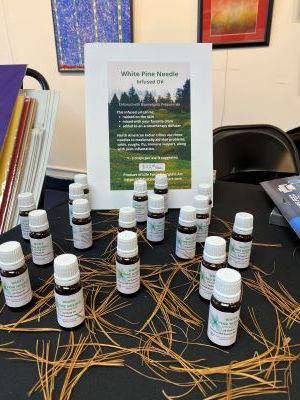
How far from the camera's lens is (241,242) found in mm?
575

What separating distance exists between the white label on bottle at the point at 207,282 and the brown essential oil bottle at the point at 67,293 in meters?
0.20

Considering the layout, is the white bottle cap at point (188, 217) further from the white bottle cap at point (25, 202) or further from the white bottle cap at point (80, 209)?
A: the white bottle cap at point (25, 202)

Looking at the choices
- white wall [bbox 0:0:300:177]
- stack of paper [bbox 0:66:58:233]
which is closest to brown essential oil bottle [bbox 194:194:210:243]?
stack of paper [bbox 0:66:58:233]

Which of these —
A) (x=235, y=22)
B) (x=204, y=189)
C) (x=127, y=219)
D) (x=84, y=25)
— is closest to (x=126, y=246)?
(x=127, y=219)

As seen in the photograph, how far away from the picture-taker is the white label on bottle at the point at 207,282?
491 mm

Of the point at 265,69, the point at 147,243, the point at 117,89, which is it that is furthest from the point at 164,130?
the point at 265,69

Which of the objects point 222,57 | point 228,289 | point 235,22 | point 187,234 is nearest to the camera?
point 228,289

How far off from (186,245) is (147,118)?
1.27ft

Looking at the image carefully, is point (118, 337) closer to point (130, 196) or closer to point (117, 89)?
point (130, 196)

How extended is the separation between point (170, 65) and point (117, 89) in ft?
0.51

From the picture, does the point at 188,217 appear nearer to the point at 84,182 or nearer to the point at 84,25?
the point at 84,182

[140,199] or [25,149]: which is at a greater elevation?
[25,149]

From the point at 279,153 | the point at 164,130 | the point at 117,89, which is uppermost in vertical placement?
the point at 117,89

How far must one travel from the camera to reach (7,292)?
0.49 metres
